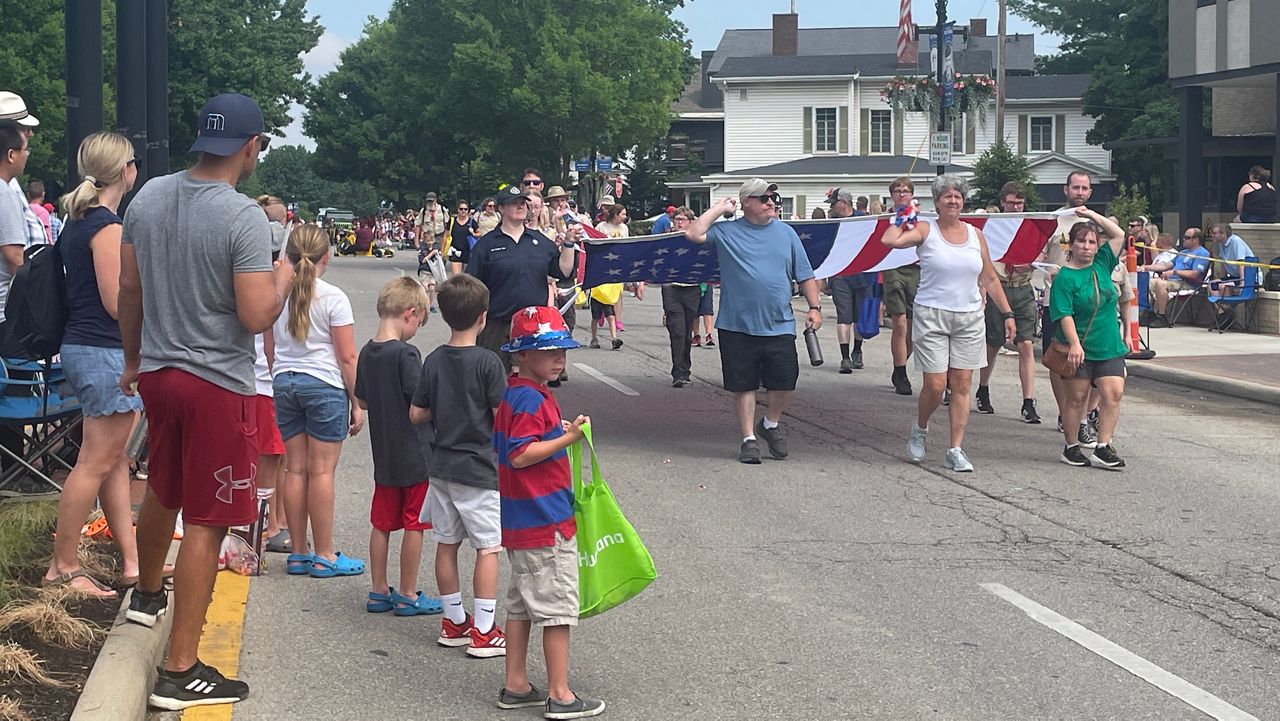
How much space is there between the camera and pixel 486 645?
20.9 feet

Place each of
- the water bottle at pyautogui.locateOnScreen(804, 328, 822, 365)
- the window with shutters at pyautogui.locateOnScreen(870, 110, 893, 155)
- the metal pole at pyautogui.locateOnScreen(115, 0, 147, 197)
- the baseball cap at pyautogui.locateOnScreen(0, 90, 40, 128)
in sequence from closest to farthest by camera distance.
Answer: the baseball cap at pyautogui.locateOnScreen(0, 90, 40, 128) → the metal pole at pyautogui.locateOnScreen(115, 0, 147, 197) → the water bottle at pyautogui.locateOnScreen(804, 328, 822, 365) → the window with shutters at pyautogui.locateOnScreen(870, 110, 893, 155)

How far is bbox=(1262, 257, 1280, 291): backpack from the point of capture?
880 inches

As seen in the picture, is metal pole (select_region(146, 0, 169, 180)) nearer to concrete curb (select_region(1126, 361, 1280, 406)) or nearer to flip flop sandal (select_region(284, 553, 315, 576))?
flip flop sandal (select_region(284, 553, 315, 576))

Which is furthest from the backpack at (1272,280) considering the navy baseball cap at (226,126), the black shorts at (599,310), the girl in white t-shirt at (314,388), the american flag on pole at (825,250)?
the navy baseball cap at (226,126)

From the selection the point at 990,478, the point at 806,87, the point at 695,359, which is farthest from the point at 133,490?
the point at 806,87

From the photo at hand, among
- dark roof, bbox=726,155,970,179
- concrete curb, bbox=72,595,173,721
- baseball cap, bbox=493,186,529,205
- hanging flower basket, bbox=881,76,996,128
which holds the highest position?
hanging flower basket, bbox=881,76,996,128

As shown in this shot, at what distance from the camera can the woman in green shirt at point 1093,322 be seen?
431 inches

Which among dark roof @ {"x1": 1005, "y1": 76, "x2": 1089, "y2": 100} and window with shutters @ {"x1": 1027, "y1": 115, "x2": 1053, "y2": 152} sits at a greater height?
dark roof @ {"x1": 1005, "y1": 76, "x2": 1089, "y2": 100}

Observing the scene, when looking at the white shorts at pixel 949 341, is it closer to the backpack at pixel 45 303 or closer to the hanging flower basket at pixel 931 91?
the backpack at pixel 45 303

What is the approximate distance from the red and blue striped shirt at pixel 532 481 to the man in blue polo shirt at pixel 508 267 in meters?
5.34

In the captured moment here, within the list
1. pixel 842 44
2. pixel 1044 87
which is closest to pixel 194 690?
pixel 1044 87

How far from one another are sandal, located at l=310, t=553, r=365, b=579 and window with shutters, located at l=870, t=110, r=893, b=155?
56634 mm

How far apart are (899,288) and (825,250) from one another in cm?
283

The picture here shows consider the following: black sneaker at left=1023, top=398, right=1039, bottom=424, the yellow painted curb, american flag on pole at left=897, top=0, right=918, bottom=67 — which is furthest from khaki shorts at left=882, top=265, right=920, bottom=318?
american flag on pole at left=897, top=0, right=918, bottom=67
